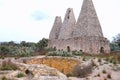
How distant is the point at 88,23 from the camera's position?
50.6 meters

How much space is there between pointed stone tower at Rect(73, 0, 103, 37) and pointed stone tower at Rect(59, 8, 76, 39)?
7.42 feet

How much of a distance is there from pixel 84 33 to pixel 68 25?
16.5 feet

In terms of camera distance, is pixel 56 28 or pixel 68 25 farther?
pixel 56 28

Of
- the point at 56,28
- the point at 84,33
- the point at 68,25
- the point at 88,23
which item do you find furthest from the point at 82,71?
the point at 56,28

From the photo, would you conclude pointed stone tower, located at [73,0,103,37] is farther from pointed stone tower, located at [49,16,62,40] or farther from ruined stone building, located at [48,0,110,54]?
pointed stone tower, located at [49,16,62,40]

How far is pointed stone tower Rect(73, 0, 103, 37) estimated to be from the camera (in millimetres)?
50500

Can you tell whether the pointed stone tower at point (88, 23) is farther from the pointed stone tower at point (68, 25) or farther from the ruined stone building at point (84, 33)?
the pointed stone tower at point (68, 25)

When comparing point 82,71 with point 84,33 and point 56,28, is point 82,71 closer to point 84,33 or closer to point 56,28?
point 84,33

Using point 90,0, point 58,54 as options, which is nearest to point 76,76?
point 58,54

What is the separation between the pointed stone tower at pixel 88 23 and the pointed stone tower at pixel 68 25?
2260 mm

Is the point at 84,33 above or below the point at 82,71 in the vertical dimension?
above

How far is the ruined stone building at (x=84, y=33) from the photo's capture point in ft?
162

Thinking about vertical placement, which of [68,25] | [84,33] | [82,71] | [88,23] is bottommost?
[82,71]

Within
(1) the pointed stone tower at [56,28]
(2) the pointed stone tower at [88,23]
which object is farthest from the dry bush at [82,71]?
(1) the pointed stone tower at [56,28]
